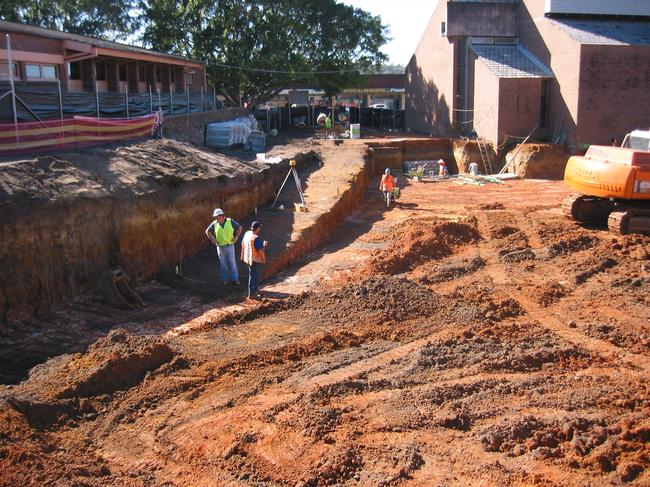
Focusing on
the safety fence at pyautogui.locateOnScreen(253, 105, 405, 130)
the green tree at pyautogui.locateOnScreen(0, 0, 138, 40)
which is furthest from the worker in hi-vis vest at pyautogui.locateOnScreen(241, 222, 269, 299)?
the green tree at pyautogui.locateOnScreen(0, 0, 138, 40)

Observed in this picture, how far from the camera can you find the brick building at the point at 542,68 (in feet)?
104

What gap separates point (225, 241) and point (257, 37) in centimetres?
2758

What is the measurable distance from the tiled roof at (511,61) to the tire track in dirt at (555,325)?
1944cm

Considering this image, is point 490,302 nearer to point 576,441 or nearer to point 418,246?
point 418,246

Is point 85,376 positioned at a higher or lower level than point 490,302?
higher

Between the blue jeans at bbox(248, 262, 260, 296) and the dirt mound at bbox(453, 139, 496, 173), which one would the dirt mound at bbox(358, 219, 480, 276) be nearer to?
the blue jeans at bbox(248, 262, 260, 296)

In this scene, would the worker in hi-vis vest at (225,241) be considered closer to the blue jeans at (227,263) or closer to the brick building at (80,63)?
the blue jeans at (227,263)

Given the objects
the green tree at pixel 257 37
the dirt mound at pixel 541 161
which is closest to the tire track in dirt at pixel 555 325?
the dirt mound at pixel 541 161

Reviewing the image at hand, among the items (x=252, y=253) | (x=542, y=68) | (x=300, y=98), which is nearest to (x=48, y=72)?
(x=252, y=253)

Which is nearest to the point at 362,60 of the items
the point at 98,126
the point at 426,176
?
the point at 426,176

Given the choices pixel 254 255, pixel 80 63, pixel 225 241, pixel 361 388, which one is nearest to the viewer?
pixel 361 388

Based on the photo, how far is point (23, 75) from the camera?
1991cm

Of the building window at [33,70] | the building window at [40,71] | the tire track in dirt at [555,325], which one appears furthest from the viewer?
the building window at [40,71]

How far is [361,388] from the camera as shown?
29.1 ft
